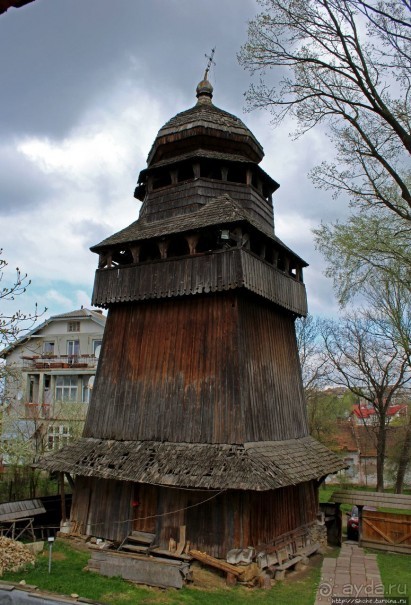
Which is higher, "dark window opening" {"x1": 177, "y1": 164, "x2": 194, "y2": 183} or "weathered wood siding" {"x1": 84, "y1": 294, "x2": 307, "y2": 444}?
"dark window opening" {"x1": 177, "y1": 164, "x2": 194, "y2": 183}

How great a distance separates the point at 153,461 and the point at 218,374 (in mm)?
3039

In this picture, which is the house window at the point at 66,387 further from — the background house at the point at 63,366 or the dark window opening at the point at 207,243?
the dark window opening at the point at 207,243

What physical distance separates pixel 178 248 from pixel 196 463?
7.74 m

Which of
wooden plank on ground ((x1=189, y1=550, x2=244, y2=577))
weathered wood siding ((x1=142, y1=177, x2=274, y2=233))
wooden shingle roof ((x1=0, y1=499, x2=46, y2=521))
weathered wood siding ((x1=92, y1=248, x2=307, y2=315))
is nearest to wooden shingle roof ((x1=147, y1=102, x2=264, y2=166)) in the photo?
weathered wood siding ((x1=142, y1=177, x2=274, y2=233))

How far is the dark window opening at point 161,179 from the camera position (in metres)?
20.1

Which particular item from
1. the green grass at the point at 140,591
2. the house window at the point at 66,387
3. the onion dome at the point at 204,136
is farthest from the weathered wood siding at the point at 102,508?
the house window at the point at 66,387

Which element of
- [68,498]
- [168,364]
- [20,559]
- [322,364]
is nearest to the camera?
[20,559]

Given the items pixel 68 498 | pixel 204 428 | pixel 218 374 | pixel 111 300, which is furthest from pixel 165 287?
pixel 68 498

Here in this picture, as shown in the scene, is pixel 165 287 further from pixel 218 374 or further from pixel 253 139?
pixel 253 139

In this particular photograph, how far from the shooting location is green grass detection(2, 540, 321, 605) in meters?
11.5

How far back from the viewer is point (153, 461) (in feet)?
47.3

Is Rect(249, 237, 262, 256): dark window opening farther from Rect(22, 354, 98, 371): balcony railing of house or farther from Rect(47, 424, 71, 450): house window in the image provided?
Rect(22, 354, 98, 371): balcony railing of house

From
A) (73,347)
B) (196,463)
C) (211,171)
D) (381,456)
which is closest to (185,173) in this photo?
(211,171)

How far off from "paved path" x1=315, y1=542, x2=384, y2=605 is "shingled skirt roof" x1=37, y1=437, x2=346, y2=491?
7.40 feet
